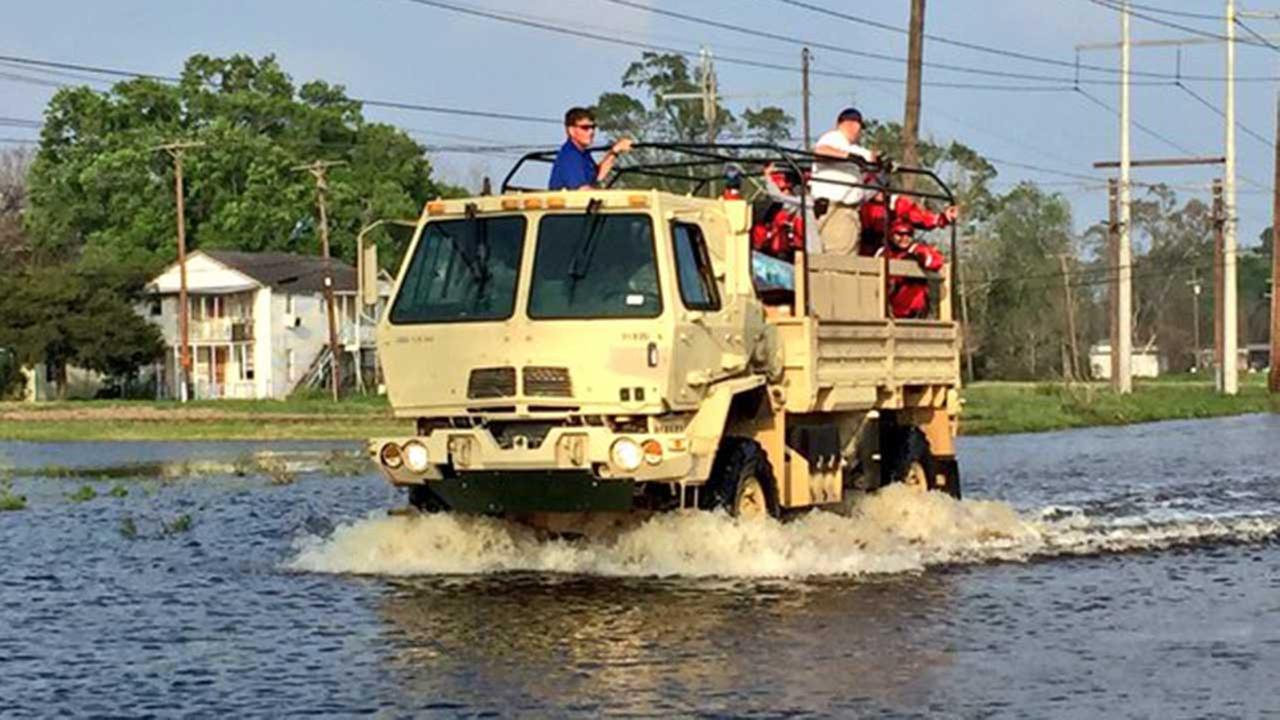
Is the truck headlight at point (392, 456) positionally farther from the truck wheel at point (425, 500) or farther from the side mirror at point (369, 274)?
the side mirror at point (369, 274)

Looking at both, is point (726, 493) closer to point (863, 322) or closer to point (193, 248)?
point (863, 322)

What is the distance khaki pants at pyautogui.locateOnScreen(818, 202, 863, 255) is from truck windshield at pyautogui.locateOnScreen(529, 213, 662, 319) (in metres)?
3.87

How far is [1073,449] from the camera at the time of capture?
39.3m

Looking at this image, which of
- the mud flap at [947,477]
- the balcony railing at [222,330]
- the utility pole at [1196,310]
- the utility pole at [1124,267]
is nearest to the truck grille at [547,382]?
the mud flap at [947,477]

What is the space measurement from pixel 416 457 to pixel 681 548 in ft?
6.68

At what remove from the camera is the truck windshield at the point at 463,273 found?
16453mm

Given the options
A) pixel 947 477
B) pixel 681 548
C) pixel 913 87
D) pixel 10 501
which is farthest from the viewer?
pixel 913 87

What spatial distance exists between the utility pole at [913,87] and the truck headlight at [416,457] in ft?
64.2

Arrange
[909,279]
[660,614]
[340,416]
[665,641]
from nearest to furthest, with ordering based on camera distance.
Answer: [665,641], [660,614], [909,279], [340,416]

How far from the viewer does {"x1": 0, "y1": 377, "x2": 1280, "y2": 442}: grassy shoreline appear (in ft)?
177

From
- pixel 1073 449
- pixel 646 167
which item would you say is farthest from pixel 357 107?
pixel 646 167

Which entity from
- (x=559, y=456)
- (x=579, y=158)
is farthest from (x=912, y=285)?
(x=559, y=456)

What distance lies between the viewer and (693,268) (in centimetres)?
1669

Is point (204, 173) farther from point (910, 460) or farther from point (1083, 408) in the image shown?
point (910, 460)
